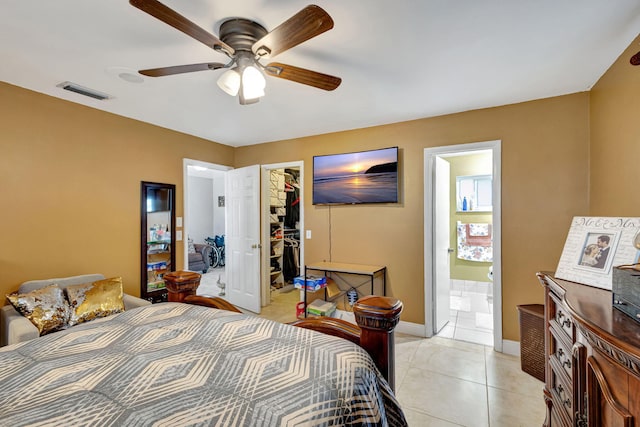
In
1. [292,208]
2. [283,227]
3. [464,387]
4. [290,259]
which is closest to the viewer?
[464,387]

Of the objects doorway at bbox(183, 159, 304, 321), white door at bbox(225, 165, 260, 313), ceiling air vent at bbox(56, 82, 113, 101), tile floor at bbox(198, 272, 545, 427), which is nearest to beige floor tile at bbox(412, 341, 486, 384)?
tile floor at bbox(198, 272, 545, 427)

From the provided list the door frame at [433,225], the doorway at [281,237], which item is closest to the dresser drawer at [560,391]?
the door frame at [433,225]

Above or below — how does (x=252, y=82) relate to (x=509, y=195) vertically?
above

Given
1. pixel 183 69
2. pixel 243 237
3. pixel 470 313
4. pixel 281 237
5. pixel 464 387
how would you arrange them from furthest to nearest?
pixel 281 237 < pixel 243 237 < pixel 470 313 < pixel 464 387 < pixel 183 69

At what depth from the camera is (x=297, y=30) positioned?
1.30 meters

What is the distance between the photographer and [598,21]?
5.27ft

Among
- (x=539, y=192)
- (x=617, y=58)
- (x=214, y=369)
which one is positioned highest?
(x=617, y=58)

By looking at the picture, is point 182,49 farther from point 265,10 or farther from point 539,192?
point 539,192

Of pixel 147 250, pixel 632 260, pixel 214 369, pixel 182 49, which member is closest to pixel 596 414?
pixel 632 260

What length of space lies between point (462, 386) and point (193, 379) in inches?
90.3

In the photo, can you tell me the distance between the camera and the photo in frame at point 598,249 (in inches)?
51.3

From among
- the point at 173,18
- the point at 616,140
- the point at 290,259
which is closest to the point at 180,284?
the point at 173,18

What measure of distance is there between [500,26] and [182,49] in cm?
196

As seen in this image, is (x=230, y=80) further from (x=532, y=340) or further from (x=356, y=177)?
(x=532, y=340)
